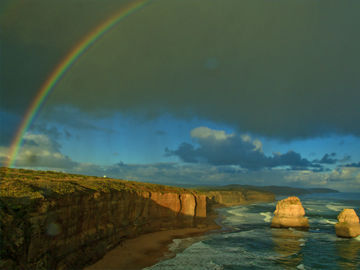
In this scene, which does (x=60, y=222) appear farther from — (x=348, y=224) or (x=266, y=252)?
(x=348, y=224)

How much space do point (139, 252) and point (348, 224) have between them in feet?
113

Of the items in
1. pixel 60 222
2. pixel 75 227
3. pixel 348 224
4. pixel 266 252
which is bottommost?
Result: pixel 266 252

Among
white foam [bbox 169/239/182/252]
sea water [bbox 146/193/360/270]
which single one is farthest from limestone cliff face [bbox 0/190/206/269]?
sea water [bbox 146/193/360/270]

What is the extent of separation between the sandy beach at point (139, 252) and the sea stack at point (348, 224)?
2388 centimetres

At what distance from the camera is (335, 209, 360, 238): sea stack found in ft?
138

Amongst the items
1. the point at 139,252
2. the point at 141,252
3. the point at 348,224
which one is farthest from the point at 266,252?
the point at 348,224

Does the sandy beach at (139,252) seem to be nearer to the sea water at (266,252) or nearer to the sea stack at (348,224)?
the sea water at (266,252)

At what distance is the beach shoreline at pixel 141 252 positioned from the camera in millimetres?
26380

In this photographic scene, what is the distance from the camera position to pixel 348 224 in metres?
42.6

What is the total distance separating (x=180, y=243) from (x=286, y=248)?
14.7m

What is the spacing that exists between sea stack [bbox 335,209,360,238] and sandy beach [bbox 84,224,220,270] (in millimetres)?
23875

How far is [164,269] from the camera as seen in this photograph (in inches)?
1017

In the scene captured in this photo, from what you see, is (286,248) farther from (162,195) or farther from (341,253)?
(162,195)

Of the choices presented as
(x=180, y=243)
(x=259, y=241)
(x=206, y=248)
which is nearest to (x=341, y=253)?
(x=259, y=241)
